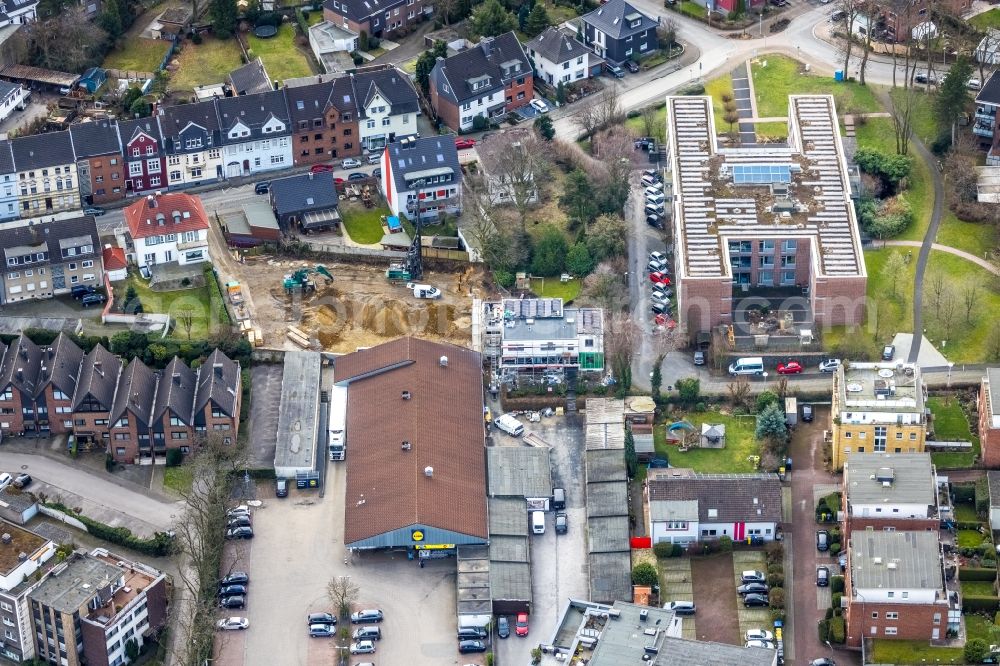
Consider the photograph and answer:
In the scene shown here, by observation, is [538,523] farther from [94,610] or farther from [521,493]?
[94,610]

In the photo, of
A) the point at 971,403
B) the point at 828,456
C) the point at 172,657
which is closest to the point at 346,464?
the point at 172,657

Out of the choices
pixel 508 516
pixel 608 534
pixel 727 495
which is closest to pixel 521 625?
pixel 608 534

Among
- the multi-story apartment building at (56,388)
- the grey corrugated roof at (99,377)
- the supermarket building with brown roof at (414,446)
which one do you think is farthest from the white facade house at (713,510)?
the multi-story apartment building at (56,388)

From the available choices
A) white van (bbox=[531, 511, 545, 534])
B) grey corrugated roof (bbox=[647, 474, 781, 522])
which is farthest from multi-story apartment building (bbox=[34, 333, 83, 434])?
grey corrugated roof (bbox=[647, 474, 781, 522])

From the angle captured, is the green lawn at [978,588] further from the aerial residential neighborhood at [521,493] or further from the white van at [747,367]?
the white van at [747,367]

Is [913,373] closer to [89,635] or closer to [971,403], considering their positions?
[971,403]

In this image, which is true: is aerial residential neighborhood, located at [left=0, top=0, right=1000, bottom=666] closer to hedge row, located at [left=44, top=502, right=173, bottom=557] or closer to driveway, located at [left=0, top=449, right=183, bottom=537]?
driveway, located at [left=0, top=449, right=183, bottom=537]
